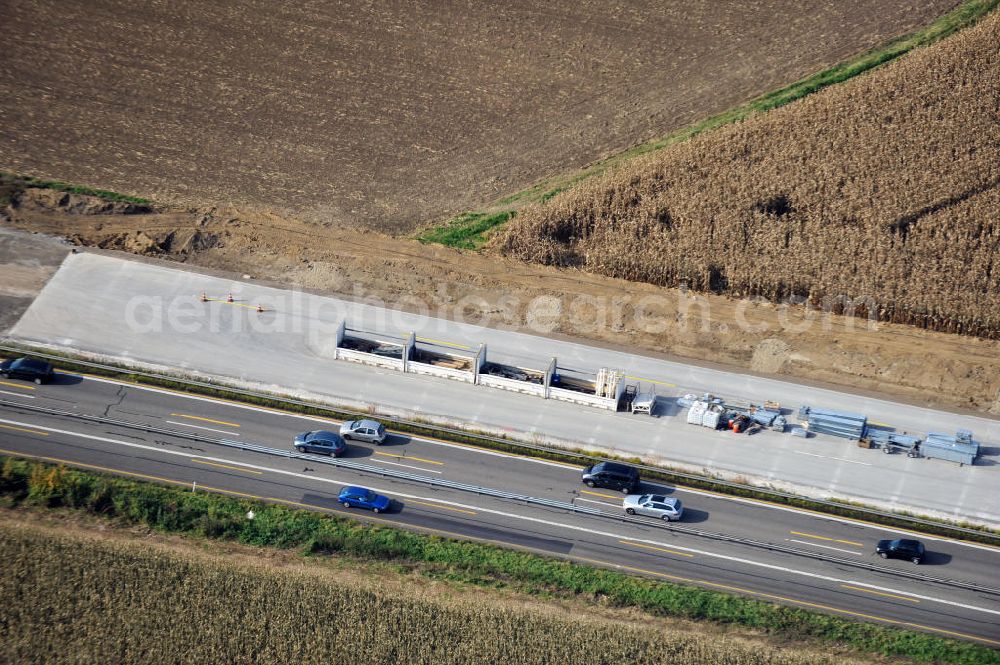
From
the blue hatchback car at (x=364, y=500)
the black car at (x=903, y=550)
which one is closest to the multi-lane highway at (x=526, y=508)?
the black car at (x=903, y=550)

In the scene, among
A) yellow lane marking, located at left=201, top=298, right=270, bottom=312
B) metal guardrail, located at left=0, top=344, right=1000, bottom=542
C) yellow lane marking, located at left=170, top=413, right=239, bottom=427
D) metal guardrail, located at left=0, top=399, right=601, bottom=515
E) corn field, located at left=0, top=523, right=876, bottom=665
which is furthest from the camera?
yellow lane marking, located at left=201, top=298, right=270, bottom=312

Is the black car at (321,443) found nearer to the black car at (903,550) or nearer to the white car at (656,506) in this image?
the white car at (656,506)

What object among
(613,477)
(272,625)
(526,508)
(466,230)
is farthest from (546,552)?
(466,230)

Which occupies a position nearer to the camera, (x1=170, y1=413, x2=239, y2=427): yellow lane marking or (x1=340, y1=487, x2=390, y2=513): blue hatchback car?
(x1=340, y1=487, x2=390, y2=513): blue hatchback car

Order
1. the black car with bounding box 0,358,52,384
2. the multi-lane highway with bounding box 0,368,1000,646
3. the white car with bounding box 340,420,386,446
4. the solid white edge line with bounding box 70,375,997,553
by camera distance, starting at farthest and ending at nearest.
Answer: the black car with bounding box 0,358,52,384 < the white car with bounding box 340,420,386,446 < the solid white edge line with bounding box 70,375,997,553 < the multi-lane highway with bounding box 0,368,1000,646

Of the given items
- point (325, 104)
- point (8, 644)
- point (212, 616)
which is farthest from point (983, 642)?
point (325, 104)

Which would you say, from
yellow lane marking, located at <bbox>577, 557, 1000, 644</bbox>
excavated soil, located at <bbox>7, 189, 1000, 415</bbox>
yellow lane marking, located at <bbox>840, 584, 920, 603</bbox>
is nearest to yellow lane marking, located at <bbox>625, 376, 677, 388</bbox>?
excavated soil, located at <bbox>7, 189, 1000, 415</bbox>

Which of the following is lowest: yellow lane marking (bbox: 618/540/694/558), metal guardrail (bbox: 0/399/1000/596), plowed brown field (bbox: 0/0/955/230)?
yellow lane marking (bbox: 618/540/694/558)

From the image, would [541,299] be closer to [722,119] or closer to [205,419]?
[722,119]

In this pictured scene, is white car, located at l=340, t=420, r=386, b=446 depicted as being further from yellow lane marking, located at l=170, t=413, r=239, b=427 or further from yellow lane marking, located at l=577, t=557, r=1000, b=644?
yellow lane marking, located at l=577, t=557, r=1000, b=644
